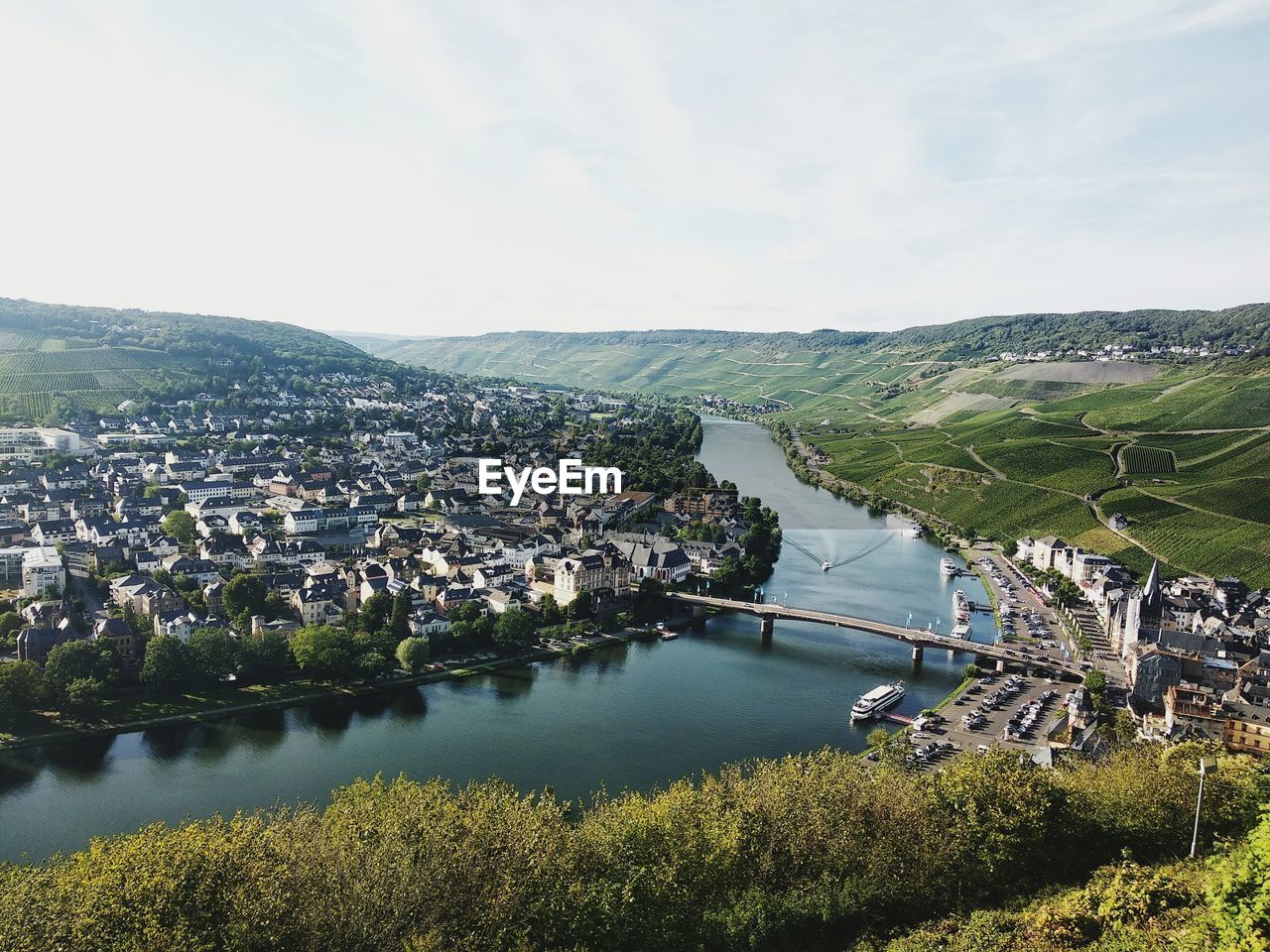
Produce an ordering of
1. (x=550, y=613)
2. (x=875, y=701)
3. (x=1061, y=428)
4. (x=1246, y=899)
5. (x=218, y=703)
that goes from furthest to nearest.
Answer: (x=1061, y=428) < (x=550, y=613) < (x=875, y=701) < (x=218, y=703) < (x=1246, y=899)

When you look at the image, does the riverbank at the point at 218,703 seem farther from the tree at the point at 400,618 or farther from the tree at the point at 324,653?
the tree at the point at 400,618

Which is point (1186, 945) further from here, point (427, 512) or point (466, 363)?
point (466, 363)

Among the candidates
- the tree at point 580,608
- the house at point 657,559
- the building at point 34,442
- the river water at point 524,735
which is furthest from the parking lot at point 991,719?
the building at point 34,442

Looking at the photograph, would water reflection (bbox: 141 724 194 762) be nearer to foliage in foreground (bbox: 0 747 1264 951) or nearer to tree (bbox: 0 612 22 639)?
foliage in foreground (bbox: 0 747 1264 951)

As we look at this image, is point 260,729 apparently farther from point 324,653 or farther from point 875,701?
point 875,701

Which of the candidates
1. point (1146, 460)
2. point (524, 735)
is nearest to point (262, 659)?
point (524, 735)

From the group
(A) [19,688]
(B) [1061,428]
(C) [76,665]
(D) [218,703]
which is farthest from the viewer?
(B) [1061,428]

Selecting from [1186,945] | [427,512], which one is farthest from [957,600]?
[427,512]
